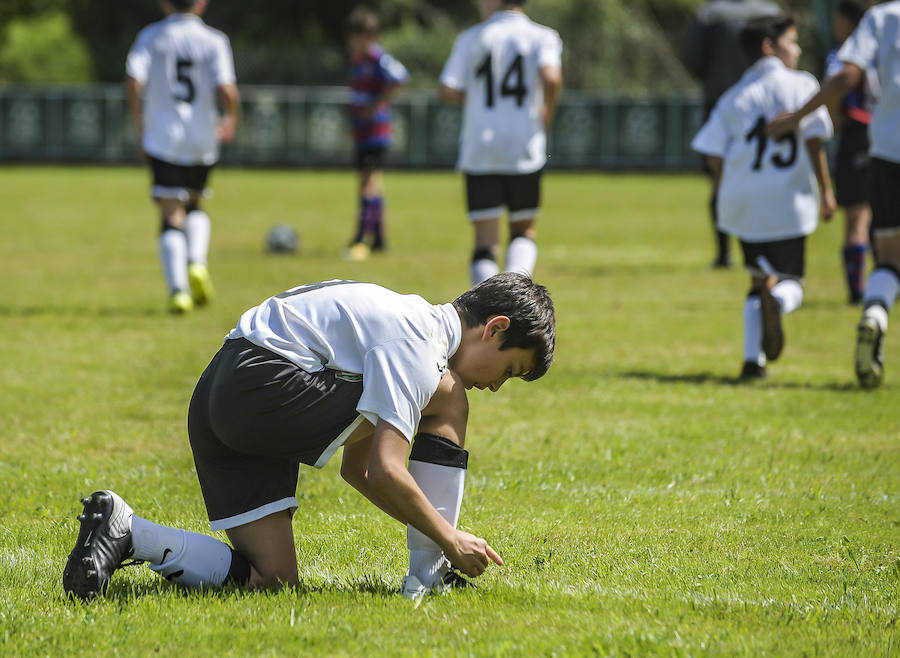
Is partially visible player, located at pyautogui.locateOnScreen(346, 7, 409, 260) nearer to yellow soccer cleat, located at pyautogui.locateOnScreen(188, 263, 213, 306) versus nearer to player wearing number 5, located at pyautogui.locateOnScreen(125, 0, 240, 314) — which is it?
player wearing number 5, located at pyautogui.locateOnScreen(125, 0, 240, 314)

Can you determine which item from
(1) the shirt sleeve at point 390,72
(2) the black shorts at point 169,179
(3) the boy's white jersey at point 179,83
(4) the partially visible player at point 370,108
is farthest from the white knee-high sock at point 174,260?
(1) the shirt sleeve at point 390,72

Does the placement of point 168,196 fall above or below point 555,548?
above

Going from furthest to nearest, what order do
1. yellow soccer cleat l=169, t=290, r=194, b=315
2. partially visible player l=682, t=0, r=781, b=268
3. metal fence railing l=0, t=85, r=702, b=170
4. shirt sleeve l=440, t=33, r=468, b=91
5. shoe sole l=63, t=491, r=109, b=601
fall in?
metal fence railing l=0, t=85, r=702, b=170 → partially visible player l=682, t=0, r=781, b=268 → yellow soccer cleat l=169, t=290, r=194, b=315 → shirt sleeve l=440, t=33, r=468, b=91 → shoe sole l=63, t=491, r=109, b=601

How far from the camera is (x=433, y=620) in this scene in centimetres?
321

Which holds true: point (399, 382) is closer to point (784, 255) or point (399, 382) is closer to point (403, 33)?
point (784, 255)

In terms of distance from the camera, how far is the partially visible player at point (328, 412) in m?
3.22

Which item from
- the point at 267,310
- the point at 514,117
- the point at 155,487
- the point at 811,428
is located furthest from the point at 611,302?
the point at 267,310

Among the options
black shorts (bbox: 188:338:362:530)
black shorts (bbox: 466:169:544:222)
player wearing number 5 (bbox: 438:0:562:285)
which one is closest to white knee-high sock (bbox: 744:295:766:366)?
player wearing number 5 (bbox: 438:0:562:285)

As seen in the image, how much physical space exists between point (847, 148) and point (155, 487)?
6609 millimetres

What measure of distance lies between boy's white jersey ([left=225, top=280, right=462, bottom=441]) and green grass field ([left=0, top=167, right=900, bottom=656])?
1.79 ft

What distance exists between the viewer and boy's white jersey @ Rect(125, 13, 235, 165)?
9320mm

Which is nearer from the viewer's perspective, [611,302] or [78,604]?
[78,604]

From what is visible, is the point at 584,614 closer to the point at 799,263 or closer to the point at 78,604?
the point at 78,604

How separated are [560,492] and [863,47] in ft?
10.6
